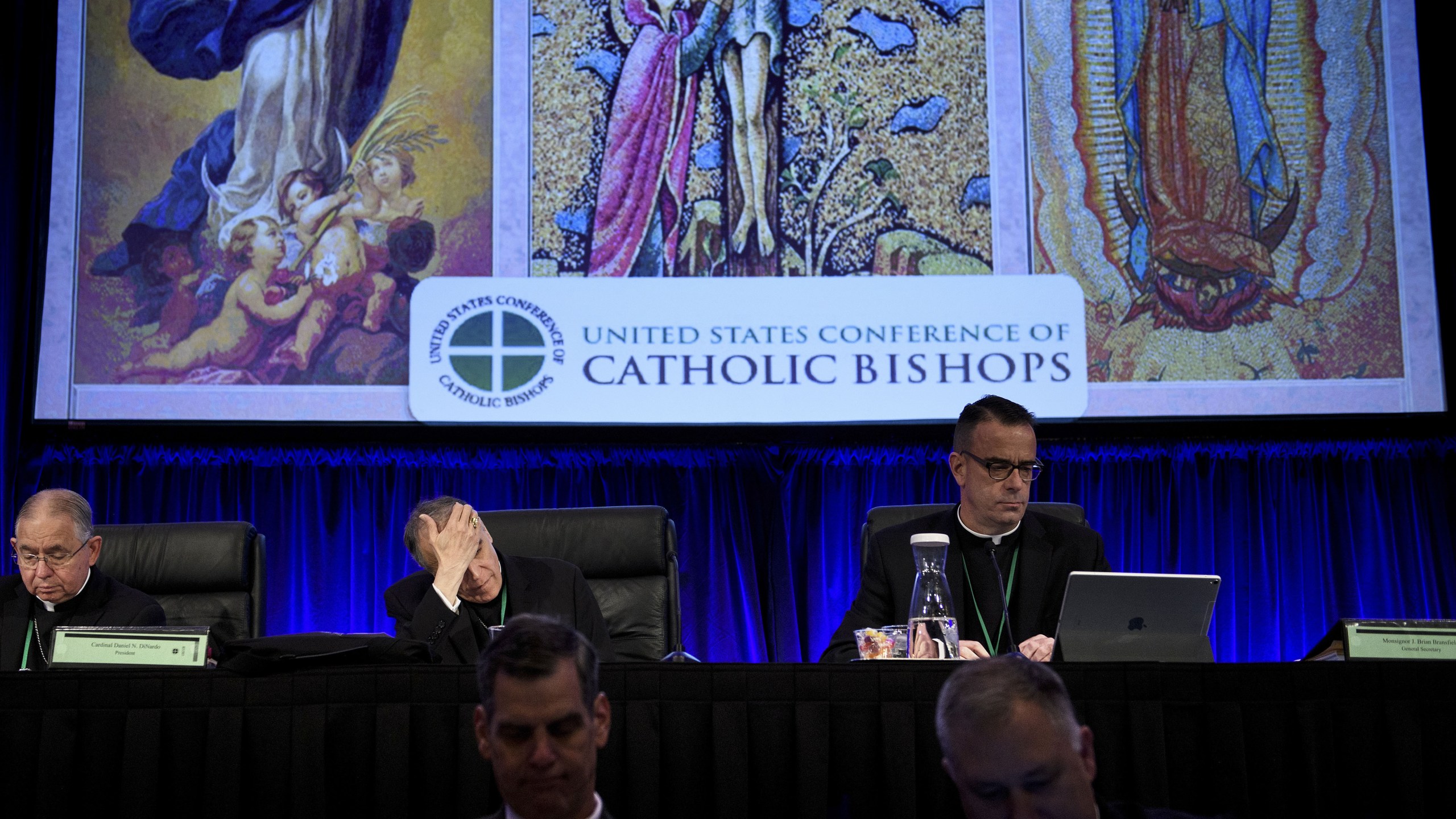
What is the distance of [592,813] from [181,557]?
2176 millimetres

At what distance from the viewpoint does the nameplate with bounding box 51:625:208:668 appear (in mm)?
2084

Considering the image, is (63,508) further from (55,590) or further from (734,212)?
(734,212)

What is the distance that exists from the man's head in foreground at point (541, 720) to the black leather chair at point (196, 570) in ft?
6.41

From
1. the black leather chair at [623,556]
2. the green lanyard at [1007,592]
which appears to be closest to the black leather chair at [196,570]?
the black leather chair at [623,556]

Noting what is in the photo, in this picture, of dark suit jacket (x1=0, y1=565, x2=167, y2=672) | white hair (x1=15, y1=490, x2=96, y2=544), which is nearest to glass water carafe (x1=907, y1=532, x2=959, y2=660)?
dark suit jacket (x1=0, y1=565, x2=167, y2=672)

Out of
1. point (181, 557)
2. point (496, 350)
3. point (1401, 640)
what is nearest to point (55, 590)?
point (181, 557)

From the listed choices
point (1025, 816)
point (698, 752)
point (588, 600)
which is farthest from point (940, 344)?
point (1025, 816)

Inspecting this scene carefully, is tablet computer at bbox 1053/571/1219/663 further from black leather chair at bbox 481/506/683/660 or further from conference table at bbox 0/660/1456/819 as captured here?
black leather chair at bbox 481/506/683/660

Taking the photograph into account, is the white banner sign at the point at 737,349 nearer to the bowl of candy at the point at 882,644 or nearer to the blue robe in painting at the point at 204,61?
the blue robe in painting at the point at 204,61

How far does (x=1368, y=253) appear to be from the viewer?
14.9 ft

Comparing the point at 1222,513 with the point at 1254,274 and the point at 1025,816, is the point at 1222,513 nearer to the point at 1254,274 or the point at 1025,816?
the point at 1254,274

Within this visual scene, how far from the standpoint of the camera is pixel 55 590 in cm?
308

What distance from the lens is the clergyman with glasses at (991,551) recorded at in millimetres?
2709

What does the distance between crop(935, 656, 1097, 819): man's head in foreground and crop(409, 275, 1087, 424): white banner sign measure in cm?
302
